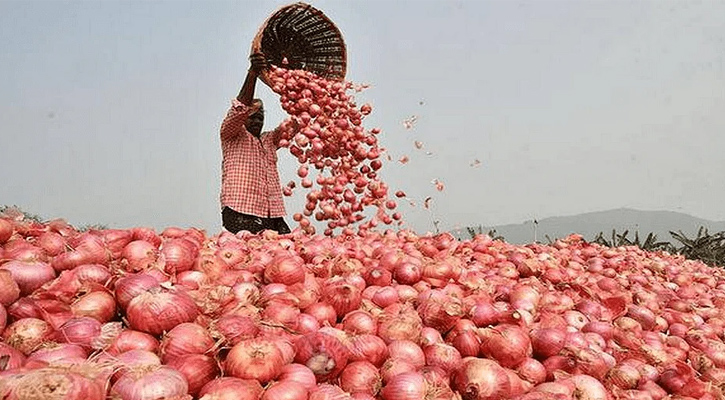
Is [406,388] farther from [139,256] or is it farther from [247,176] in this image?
[247,176]

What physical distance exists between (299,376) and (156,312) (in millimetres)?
589

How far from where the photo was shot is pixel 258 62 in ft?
20.5

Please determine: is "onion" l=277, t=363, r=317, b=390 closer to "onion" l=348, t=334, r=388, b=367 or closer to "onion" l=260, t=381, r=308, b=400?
"onion" l=260, t=381, r=308, b=400

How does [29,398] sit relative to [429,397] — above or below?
above

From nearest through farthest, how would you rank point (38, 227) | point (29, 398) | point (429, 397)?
point (29, 398) → point (429, 397) → point (38, 227)

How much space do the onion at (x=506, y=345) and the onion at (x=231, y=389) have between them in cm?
101

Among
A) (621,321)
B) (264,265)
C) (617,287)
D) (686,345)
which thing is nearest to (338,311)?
(264,265)

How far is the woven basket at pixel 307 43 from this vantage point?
22.2 feet

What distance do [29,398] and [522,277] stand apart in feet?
10.3

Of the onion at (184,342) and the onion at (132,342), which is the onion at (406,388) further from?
the onion at (132,342)

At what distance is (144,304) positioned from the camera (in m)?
2.06

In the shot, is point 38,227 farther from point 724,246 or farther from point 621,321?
point 724,246

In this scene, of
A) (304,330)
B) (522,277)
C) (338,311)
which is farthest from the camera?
(522,277)

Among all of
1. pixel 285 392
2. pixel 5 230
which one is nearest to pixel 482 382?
pixel 285 392
